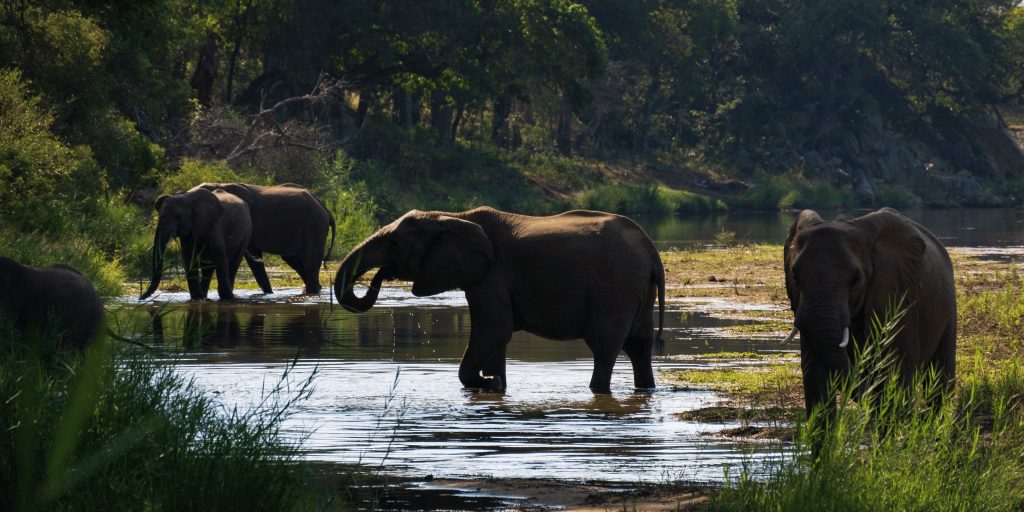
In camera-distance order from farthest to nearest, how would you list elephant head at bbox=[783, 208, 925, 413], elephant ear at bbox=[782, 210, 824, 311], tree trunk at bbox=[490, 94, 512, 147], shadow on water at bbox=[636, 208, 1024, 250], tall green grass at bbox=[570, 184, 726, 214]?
1. tree trunk at bbox=[490, 94, 512, 147]
2. tall green grass at bbox=[570, 184, 726, 214]
3. shadow on water at bbox=[636, 208, 1024, 250]
4. elephant ear at bbox=[782, 210, 824, 311]
5. elephant head at bbox=[783, 208, 925, 413]

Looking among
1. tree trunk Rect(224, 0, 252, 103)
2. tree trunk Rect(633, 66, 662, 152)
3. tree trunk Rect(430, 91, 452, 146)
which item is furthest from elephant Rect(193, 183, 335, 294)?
tree trunk Rect(633, 66, 662, 152)

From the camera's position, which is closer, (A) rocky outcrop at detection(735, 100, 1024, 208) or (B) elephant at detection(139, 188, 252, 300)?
(B) elephant at detection(139, 188, 252, 300)

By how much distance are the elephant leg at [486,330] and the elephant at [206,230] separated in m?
8.52

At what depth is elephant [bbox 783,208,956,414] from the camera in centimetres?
849

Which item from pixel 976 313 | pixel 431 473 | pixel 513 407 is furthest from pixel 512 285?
pixel 976 313

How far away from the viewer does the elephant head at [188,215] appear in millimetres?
21125

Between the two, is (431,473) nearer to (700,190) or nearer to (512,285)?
(512,285)

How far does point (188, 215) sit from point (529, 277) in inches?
380

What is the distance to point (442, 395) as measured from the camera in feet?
41.4

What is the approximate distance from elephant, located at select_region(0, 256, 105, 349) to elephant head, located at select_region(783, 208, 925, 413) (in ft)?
14.2

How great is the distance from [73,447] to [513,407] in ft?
18.4

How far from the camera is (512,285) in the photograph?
12.9 meters

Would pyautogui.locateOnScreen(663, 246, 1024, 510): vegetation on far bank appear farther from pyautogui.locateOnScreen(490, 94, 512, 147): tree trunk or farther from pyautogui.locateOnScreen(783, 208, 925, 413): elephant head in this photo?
pyautogui.locateOnScreen(490, 94, 512, 147): tree trunk

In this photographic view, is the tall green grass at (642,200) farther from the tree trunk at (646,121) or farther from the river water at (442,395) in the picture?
the river water at (442,395)
